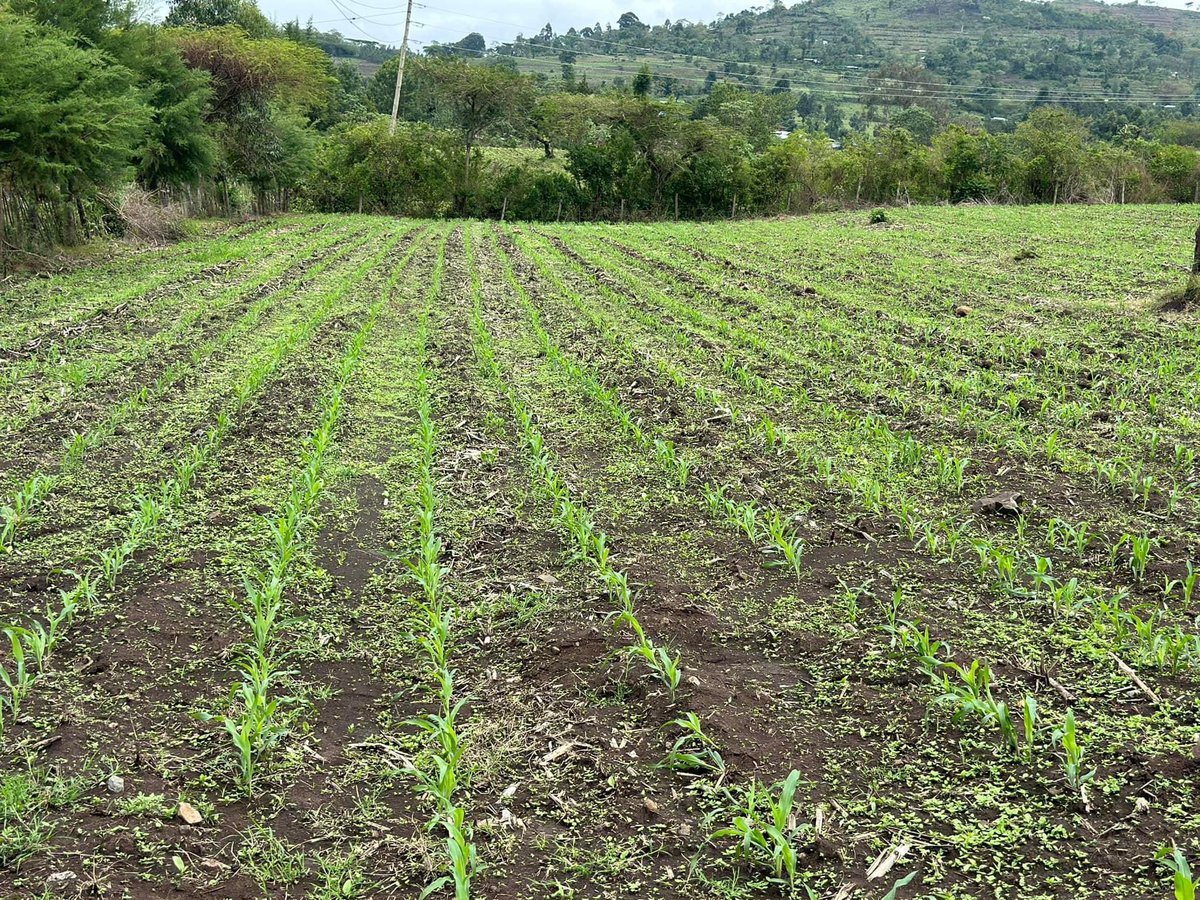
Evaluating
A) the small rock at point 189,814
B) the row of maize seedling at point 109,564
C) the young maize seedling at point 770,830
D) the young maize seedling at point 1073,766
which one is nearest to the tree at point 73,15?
the row of maize seedling at point 109,564

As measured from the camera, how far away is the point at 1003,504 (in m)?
5.47

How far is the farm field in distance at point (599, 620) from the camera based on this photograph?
2.96 meters

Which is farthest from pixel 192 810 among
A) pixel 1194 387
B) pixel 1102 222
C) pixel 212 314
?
pixel 1102 222

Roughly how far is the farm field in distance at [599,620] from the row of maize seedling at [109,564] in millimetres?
31

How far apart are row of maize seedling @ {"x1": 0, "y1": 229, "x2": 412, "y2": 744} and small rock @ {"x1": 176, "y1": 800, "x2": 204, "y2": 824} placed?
33.9 inches

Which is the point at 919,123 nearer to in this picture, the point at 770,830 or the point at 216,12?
the point at 216,12

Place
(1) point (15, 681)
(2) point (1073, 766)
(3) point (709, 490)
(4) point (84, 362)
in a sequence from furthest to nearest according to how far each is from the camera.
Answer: (4) point (84, 362) < (3) point (709, 490) < (1) point (15, 681) < (2) point (1073, 766)

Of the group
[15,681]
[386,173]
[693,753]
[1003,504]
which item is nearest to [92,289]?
[15,681]

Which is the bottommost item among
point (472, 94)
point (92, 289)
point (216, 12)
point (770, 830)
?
point (770, 830)

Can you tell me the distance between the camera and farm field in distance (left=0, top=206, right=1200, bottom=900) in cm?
296

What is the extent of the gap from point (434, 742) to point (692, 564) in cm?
200

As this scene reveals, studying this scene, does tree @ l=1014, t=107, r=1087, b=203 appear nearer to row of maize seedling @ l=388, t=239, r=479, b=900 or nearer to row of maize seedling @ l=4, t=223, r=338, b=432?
row of maize seedling @ l=4, t=223, r=338, b=432

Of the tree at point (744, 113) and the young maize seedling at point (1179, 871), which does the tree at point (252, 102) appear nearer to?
the tree at point (744, 113)

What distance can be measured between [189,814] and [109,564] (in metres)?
2.11
